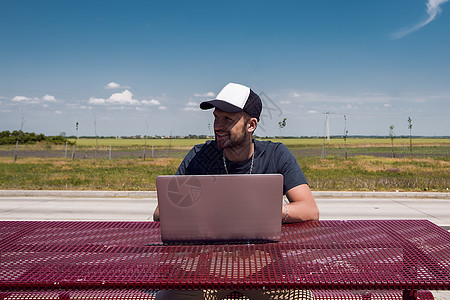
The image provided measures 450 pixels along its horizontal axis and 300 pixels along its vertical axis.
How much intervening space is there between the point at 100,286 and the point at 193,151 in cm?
158

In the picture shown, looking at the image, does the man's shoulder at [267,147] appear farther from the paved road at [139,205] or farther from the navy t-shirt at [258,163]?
the paved road at [139,205]

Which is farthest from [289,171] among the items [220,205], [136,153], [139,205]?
[136,153]

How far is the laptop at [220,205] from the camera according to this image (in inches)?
74.9

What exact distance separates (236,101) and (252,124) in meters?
0.27

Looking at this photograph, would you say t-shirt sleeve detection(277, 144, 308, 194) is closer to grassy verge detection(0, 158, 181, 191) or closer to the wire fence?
grassy verge detection(0, 158, 181, 191)

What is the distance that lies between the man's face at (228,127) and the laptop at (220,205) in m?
0.86

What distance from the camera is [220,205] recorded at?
6.31ft

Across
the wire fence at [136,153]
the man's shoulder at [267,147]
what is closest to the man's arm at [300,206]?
the man's shoulder at [267,147]

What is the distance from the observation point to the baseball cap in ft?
8.64

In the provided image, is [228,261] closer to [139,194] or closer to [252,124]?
[252,124]

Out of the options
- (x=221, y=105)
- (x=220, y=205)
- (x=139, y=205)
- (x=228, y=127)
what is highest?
(x=221, y=105)

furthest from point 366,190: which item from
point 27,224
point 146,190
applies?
point 27,224

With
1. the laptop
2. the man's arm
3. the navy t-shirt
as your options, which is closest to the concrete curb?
the navy t-shirt

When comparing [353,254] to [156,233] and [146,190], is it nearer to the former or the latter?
[156,233]
